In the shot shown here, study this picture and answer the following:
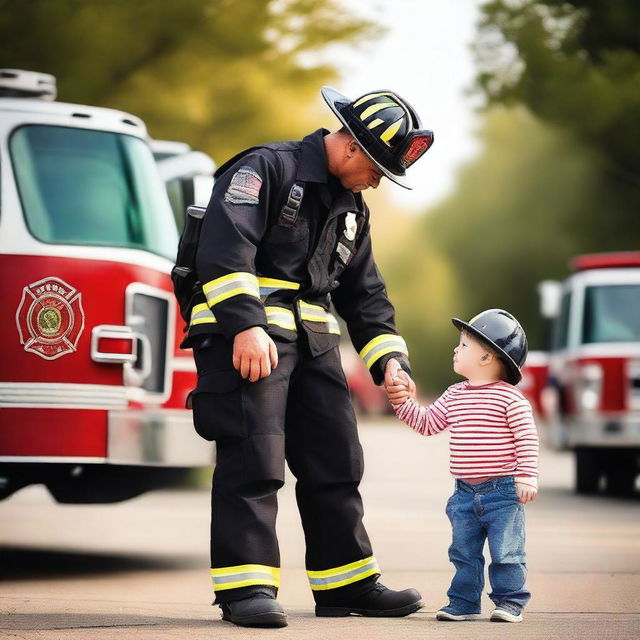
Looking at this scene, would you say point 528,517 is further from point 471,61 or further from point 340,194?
point 471,61

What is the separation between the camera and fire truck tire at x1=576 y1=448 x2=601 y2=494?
14.2m

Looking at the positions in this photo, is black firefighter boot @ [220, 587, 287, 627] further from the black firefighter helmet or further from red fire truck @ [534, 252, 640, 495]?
red fire truck @ [534, 252, 640, 495]

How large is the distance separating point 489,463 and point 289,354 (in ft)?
2.62

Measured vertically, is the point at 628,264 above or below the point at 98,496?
above

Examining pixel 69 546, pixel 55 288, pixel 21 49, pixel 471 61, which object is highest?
pixel 471 61

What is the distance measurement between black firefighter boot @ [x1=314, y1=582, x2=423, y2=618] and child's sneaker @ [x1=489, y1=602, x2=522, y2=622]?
0.33m

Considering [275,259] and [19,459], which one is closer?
[275,259]

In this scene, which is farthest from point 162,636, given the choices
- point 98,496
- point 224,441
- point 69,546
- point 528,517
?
point 528,517

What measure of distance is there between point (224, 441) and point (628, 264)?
30.6 ft

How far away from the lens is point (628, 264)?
47.4 ft

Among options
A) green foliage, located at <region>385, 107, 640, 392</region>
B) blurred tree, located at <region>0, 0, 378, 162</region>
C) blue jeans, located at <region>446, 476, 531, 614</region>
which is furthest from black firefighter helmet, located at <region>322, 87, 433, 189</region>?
green foliage, located at <region>385, 107, 640, 392</region>

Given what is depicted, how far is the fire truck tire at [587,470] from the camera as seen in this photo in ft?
46.8

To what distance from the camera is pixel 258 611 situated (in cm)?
550

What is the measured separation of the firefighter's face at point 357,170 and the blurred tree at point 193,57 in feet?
41.1
